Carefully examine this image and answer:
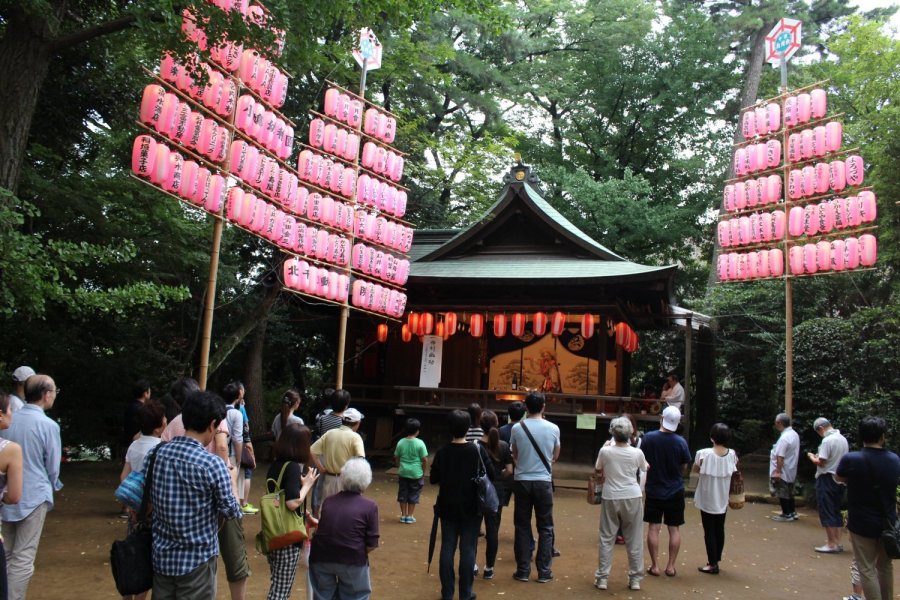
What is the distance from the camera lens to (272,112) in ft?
35.8

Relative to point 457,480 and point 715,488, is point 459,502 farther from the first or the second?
point 715,488

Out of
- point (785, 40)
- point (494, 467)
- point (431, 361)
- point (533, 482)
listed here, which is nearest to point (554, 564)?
point (533, 482)

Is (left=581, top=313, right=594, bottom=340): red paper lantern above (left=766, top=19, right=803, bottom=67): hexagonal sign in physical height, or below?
below

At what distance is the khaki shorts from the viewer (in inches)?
194

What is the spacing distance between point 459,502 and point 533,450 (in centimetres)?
136

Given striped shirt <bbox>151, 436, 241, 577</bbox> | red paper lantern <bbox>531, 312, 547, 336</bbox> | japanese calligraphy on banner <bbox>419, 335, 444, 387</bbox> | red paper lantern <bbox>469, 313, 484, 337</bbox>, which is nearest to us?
striped shirt <bbox>151, 436, 241, 577</bbox>

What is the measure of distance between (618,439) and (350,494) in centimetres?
334

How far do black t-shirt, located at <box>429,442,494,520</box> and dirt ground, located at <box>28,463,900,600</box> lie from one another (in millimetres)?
1100

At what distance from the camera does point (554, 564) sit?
313 inches

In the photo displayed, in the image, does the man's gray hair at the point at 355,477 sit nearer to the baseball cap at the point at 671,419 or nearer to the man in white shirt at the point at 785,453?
the baseball cap at the point at 671,419

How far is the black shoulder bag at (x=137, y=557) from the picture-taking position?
150 inches

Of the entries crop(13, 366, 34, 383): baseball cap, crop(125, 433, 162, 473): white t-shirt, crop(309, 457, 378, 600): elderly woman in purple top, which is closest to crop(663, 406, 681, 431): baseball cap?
crop(309, 457, 378, 600): elderly woman in purple top

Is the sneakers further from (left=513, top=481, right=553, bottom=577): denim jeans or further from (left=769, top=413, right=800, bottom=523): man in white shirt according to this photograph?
(left=513, top=481, right=553, bottom=577): denim jeans

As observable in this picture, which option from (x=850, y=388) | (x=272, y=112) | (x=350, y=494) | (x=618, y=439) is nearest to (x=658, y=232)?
(x=850, y=388)
